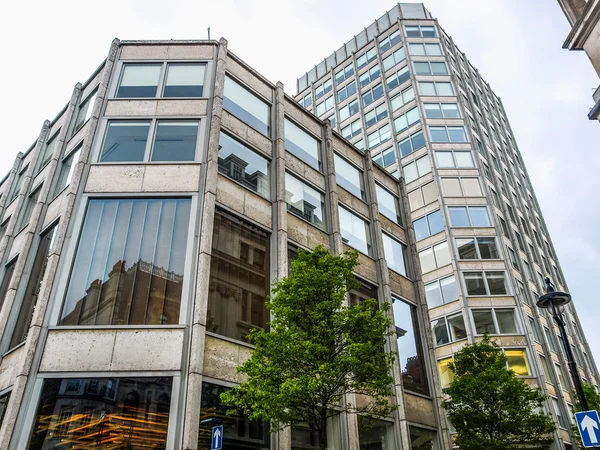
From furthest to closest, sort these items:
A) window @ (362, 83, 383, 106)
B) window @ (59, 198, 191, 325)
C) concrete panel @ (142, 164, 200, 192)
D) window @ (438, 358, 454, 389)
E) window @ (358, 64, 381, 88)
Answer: window @ (358, 64, 381, 88), window @ (362, 83, 383, 106), window @ (438, 358, 454, 389), concrete panel @ (142, 164, 200, 192), window @ (59, 198, 191, 325)

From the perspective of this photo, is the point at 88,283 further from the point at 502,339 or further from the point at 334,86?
the point at 334,86

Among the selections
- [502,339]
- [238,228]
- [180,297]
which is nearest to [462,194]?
[502,339]

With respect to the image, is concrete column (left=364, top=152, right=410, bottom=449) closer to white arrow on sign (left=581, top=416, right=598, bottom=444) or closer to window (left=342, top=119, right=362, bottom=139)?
white arrow on sign (left=581, top=416, right=598, bottom=444)

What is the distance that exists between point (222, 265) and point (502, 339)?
3064 centimetres

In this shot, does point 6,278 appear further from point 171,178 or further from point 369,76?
point 369,76

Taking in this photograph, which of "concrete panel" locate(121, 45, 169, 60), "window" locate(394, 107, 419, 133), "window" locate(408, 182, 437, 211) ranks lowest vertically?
"concrete panel" locate(121, 45, 169, 60)

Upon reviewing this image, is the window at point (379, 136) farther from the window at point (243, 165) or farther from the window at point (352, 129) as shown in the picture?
the window at point (243, 165)

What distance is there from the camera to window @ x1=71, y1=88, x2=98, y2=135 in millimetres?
21156

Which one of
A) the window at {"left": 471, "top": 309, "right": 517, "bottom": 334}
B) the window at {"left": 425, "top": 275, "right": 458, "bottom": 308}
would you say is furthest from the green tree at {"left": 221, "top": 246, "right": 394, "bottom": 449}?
the window at {"left": 425, "top": 275, "right": 458, "bottom": 308}

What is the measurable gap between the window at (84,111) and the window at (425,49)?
4364 cm

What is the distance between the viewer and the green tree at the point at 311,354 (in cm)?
1232

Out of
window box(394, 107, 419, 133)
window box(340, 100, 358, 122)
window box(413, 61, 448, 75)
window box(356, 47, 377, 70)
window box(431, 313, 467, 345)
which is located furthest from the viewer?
window box(356, 47, 377, 70)

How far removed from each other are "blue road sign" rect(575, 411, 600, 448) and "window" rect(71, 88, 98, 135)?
20.8 meters

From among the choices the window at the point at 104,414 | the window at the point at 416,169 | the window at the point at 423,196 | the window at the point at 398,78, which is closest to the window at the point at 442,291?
the window at the point at 423,196
